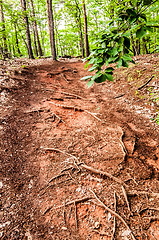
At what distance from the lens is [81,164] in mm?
3193

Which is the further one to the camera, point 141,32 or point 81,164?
point 81,164

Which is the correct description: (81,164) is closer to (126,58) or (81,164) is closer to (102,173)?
(102,173)

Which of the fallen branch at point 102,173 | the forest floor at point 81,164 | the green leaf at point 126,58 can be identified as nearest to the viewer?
the green leaf at point 126,58

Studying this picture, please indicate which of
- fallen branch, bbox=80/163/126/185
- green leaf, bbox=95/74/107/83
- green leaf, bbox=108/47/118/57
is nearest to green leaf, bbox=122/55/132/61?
green leaf, bbox=108/47/118/57

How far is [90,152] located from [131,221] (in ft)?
5.45

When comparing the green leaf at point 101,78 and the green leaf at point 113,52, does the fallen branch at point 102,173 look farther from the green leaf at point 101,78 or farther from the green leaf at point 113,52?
the green leaf at point 113,52

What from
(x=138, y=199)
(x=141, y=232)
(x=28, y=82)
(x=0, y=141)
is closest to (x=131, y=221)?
(x=141, y=232)

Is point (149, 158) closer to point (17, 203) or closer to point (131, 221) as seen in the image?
point (131, 221)

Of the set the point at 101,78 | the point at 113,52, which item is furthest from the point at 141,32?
the point at 101,78

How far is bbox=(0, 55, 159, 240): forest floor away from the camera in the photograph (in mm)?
2228

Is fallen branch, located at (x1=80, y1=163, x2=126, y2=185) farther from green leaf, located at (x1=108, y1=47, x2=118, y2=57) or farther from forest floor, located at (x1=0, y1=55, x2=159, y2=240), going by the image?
green leaf, located at (x1=108, y1=47, x2=118, y2=57)

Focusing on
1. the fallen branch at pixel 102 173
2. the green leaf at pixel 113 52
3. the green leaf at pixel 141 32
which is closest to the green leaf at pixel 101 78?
the green leaf at pixel 113 52

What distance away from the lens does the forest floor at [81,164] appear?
7.31ft

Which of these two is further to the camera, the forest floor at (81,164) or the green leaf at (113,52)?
the forest floor at (81,164)
